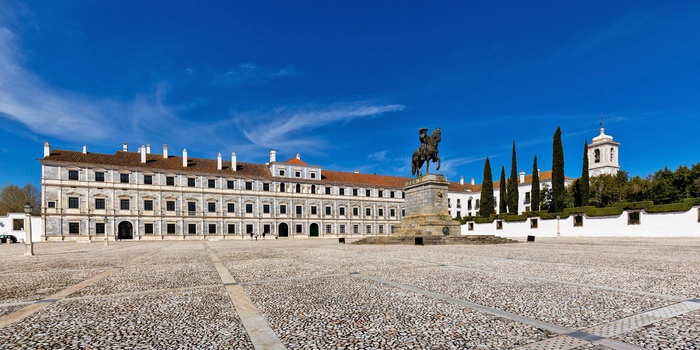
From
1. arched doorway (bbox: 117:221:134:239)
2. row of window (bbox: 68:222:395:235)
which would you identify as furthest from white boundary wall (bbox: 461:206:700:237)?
arched doorway (bbox: 117:221:134:239)

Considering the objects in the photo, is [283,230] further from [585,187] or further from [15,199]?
[15,199]

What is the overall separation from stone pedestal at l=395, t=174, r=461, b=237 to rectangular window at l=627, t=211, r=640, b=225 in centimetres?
1857

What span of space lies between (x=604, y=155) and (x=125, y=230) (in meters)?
75.7

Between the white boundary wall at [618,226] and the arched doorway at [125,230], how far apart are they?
1814 inches

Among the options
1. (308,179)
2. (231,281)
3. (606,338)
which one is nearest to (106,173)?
(308,179)

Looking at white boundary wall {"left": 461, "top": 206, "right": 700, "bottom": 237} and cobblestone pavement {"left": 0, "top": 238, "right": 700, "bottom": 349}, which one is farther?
white boundary wall {"left": 461, "top": 206, "right": 700, "bottom": 237}

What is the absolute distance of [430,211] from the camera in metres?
23.8

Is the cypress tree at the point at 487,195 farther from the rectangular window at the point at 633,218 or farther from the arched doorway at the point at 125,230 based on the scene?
the arched doorway at the point at 125,230

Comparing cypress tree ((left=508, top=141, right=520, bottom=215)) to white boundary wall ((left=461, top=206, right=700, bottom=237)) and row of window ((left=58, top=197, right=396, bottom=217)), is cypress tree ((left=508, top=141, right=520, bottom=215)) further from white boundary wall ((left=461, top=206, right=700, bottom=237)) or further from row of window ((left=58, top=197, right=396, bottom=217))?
row of window ((left=58, top=197, right=396, bottom=217))

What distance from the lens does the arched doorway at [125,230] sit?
44500 millimetres

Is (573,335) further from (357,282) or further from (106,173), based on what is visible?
(106,173)

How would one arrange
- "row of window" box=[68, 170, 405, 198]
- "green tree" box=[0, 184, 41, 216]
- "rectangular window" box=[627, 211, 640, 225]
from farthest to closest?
"green tree" box=[0, 184, 41, 216] → "row of window" box=[68, 170, 405, 198] → "rectangular window" box=[627, 211, 640, 225]

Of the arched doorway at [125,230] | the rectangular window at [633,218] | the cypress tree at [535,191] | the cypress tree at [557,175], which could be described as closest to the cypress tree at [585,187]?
the cypress tree at [557,175]

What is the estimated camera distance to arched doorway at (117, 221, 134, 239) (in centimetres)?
4450
